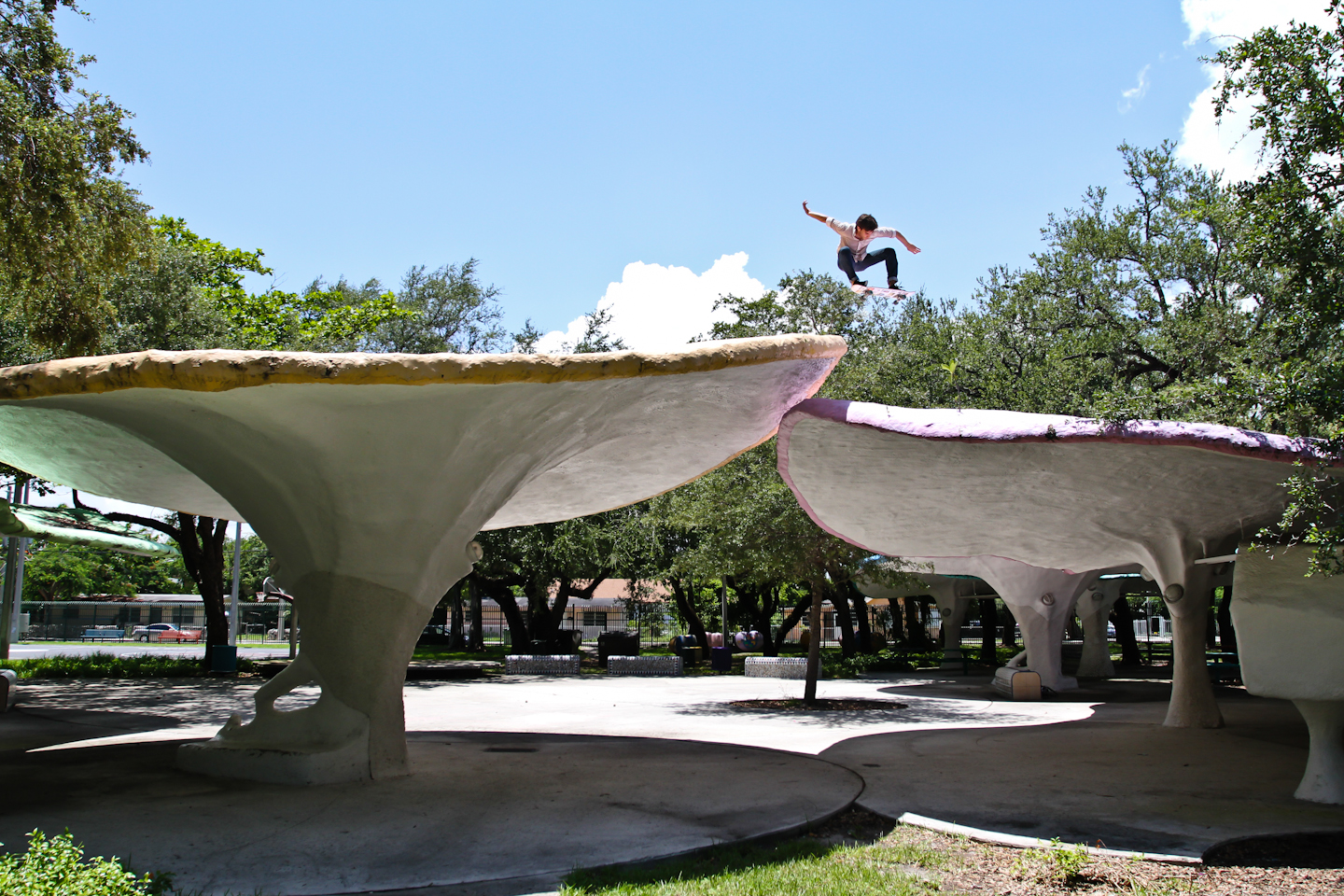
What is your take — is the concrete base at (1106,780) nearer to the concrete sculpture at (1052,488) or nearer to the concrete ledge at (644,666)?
the concrete sculpture at (1052,488)

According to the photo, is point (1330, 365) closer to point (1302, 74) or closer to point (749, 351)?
point (1302, 74)

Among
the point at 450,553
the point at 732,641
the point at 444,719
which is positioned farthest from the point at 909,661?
the point at 450,553

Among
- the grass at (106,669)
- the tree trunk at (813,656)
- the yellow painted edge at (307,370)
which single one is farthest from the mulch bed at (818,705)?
the grass at (106,669)

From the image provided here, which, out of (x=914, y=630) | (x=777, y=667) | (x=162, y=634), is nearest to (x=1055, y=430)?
(x=777, y=667)

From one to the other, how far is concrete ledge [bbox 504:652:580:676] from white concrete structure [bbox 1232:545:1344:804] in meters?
20.6

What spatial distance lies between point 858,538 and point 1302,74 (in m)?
7.83

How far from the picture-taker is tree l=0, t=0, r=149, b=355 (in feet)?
39.2

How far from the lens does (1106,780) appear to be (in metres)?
9.85

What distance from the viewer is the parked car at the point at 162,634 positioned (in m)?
56.9

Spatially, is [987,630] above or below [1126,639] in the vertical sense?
above

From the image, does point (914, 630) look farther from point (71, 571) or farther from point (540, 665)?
point (71, 571)

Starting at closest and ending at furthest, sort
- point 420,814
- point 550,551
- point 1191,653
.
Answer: point 420,814 < point 1191,653 < point 550,551

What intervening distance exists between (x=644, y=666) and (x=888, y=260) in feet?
60.0

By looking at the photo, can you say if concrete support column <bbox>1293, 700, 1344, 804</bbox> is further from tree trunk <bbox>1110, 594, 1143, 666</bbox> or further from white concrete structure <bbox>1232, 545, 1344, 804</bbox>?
tree trunk <bbox>1110, 594, 1143, 666</bbox>
